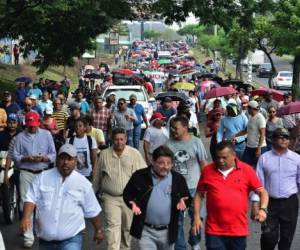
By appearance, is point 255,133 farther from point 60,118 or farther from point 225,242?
point 225,242

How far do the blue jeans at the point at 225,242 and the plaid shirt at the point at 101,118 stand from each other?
32.4 feet

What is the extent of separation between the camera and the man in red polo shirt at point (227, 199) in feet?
23.2

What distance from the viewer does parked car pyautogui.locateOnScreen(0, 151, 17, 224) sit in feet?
36.0

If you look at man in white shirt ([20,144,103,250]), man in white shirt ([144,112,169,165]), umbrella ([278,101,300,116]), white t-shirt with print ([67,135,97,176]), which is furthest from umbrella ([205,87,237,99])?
man in white shirt ([20,144,103,250])

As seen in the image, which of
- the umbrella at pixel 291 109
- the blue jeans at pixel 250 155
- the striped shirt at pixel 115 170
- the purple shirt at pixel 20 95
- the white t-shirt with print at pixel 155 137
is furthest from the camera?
the purple shirt at pixel 20 95

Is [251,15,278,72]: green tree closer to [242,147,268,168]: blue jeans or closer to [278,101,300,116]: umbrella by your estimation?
[278,101,300,116]: umbrella

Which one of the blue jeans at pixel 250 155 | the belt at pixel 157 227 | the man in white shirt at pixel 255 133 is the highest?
the belt at pixel 157 227

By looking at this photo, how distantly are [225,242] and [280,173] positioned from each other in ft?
4.56

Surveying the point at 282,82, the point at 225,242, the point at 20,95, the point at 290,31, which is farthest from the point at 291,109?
the point at 282,82

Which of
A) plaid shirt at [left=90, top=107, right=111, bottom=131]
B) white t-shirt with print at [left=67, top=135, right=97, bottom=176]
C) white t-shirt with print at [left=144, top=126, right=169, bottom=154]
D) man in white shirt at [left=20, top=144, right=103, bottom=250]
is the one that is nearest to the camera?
man in white shirt at [left=20, top=144, right=103, bottom=250]

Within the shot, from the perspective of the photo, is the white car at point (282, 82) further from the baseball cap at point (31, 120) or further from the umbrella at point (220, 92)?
the baseball cap at point (31, 120)

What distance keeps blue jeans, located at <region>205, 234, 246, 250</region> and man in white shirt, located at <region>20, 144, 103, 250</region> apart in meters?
1.15

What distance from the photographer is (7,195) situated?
10992 mm

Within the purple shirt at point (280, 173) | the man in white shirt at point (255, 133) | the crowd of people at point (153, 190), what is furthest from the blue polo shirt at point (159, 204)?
the man in white shirt at point (255, 133)
